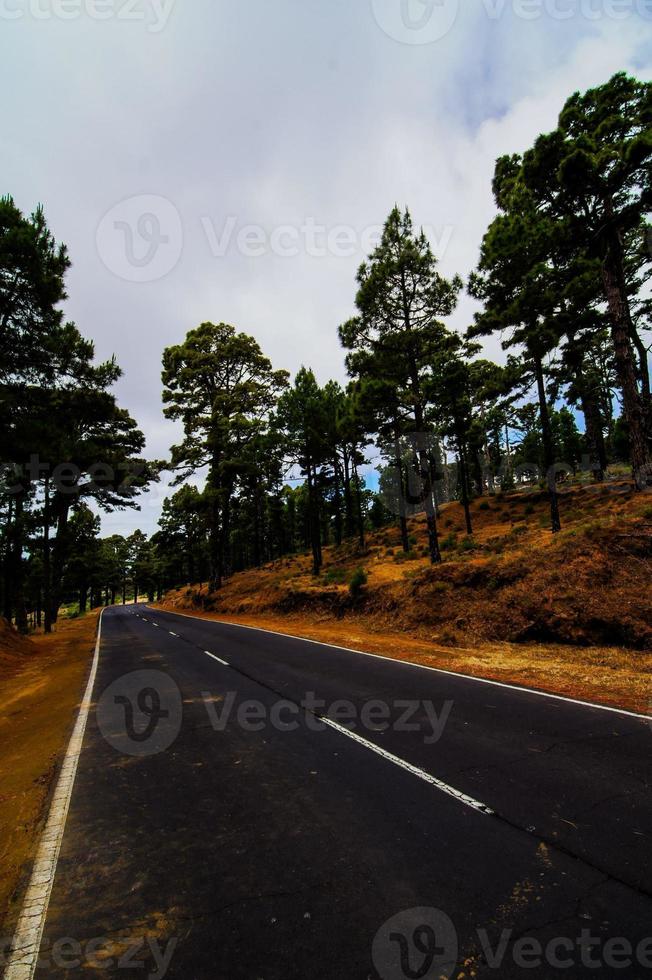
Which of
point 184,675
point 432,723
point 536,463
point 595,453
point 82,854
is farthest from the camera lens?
point 536,463

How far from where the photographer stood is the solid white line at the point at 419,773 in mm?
3996

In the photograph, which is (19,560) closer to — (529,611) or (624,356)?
(529,611)

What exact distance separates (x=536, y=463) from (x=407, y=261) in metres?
47.9

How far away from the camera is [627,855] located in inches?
128

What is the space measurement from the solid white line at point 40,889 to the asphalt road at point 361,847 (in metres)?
0.08

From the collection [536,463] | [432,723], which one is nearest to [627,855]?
[432,723]

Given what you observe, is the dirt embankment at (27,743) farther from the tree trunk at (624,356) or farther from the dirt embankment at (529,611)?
the tree trunk at (624,356)

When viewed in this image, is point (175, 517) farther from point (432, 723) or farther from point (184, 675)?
point (432, 723)

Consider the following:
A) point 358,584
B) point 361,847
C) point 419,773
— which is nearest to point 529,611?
point 358,584

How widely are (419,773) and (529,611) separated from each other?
8782mm

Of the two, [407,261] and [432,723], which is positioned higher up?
[407,261]

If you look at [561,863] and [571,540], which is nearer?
[561,863]

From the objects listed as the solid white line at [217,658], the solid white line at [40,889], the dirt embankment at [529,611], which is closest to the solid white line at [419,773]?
the solid white line at [40,889]

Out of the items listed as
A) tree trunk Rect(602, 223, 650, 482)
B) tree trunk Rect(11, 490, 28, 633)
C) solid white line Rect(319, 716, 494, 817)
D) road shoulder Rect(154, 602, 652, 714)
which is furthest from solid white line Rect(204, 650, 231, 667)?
tree trunk Rect(11, 490, 28, 633)
